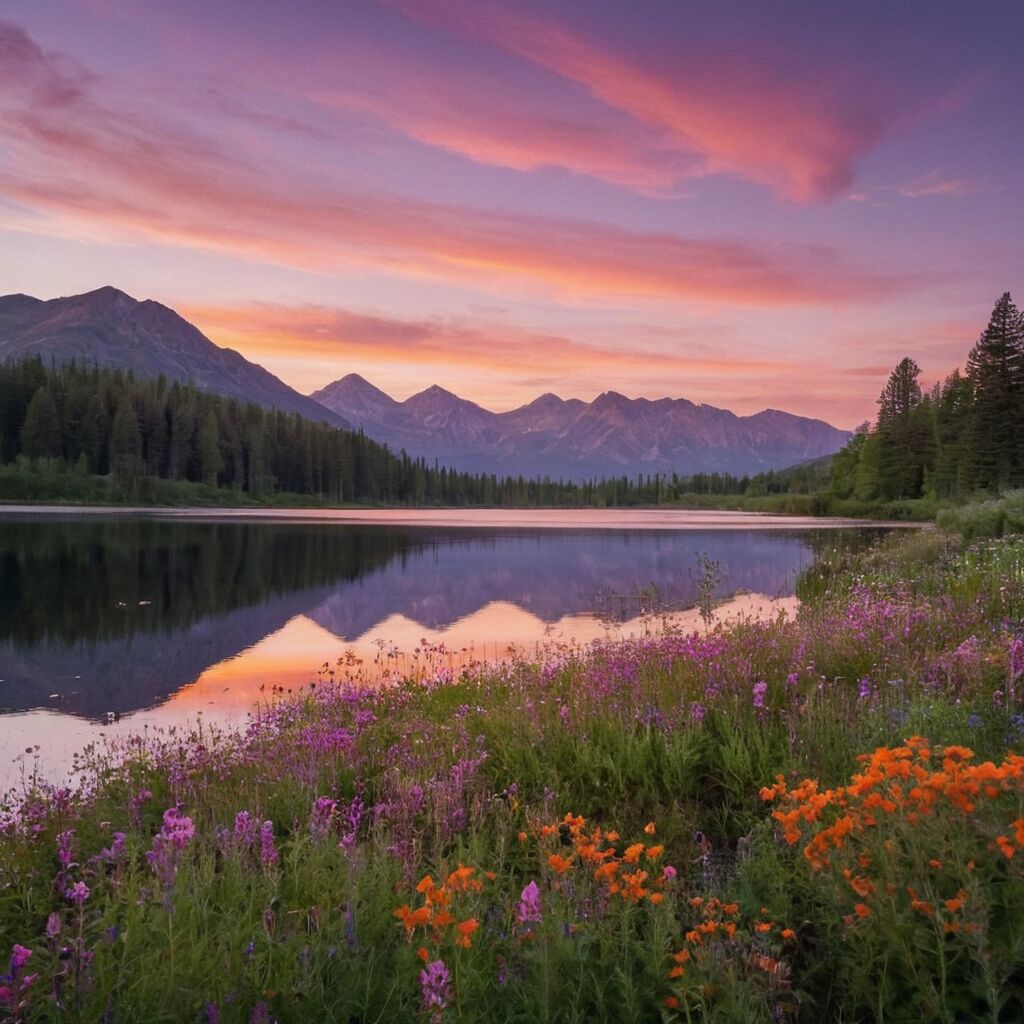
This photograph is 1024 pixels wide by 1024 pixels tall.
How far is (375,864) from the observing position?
4648 millimetres

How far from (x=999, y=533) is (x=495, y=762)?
1235 inches

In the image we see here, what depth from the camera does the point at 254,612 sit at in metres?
24.4

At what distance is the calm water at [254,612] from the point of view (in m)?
14.0

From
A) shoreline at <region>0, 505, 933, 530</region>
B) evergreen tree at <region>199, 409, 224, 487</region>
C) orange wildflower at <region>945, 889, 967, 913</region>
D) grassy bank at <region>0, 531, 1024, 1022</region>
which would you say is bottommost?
shoreline at <region>0, 505, 933, 530</region>

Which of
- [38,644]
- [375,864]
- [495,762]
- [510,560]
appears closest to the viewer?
[375,864]

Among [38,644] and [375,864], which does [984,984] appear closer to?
[375,864]

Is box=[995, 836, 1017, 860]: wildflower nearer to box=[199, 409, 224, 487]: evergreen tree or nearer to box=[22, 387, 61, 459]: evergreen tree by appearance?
box=[22, 387, 61, 459]: evergreen tree

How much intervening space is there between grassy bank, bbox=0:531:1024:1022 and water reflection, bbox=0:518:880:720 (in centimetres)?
588

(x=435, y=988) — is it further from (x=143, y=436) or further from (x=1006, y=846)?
(x=143, y=436)

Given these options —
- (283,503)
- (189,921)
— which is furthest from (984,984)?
(283,503)

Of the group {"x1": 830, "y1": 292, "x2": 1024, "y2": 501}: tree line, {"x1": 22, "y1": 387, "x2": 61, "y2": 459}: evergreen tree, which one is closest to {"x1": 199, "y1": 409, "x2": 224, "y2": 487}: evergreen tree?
{"x1": 22, "y1": 387, "x2": 61, "y2": 459}: evergreen tree

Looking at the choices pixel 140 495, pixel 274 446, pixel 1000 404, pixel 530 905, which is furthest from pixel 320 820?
pixel 274 446

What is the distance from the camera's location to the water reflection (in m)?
15.9

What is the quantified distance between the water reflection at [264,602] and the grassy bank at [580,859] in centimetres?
588
